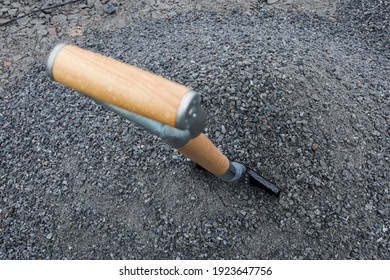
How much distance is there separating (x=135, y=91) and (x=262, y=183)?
3.90 feet

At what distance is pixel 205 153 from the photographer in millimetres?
1836

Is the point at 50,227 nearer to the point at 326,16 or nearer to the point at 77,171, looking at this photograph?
the point at 77,171

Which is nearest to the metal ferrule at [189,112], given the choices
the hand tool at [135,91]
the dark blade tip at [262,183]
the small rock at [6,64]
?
the hand tool at [135,91]

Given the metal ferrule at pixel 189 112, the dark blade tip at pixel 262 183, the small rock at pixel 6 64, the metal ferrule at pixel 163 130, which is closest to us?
the metal ferrule at pixel 189 112

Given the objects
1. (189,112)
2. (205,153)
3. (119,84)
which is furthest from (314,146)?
(119,84)

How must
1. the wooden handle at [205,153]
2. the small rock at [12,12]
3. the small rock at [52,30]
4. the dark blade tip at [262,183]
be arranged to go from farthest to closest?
the small rock at [12,12]
the small rock at [52,30]
the dark blade tip at [262,183]
the wooden handle at [205,153]

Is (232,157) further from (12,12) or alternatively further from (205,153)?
(12,12)

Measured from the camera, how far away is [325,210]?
2355mm

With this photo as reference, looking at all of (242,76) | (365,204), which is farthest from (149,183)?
(365,204)

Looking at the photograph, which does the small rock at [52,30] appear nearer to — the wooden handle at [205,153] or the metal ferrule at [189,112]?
the wooden handle at [205,153]

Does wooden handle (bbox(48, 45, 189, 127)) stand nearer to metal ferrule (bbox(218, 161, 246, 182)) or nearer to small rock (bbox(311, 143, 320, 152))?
metal ferrule (bbox(218, 161, 246, 182))

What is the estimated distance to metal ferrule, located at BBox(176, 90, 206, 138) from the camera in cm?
131

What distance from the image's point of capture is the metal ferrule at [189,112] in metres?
1.31

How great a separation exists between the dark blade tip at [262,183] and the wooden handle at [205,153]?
297 mm
